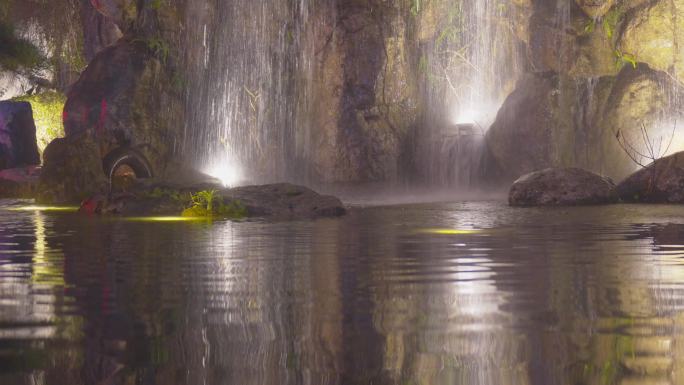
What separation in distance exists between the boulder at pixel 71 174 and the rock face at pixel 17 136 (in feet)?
28.7

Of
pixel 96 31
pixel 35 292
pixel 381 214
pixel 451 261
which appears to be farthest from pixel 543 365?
pixel 96 31

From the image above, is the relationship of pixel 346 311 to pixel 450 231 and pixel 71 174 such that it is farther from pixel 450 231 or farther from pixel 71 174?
pixel 71 174

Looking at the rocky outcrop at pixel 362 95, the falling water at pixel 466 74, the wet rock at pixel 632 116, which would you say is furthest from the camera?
the falling water at pixel 466 74

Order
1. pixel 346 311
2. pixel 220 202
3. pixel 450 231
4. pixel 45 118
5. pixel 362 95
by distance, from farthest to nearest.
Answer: pixel 45 118
pixel 362 95
pixel 220 202
pixel 450 231
pixel 346 311

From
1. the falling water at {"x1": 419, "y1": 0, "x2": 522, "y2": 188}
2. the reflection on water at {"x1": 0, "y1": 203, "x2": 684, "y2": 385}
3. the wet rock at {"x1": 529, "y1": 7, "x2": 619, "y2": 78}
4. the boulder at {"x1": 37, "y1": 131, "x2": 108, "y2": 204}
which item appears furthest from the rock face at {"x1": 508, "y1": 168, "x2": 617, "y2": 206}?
the boulder at {"x1": 37, "y1": 131, "x2": 108, "y2": 204}

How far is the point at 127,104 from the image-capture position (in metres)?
22.2

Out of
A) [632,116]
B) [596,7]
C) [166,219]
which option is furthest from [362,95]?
[166,219]

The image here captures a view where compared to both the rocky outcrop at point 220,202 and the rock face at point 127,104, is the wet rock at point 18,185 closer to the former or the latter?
the rock face at point 127,104

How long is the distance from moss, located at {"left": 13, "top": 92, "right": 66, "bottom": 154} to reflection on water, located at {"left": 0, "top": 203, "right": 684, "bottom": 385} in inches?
929

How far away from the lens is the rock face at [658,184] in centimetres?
1586

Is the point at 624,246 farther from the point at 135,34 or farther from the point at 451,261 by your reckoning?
the point at 135,34

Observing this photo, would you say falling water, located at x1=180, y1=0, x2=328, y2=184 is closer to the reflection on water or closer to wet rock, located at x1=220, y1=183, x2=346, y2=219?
wet rock, located at x1=220, y1=183, x2=346, y2=219

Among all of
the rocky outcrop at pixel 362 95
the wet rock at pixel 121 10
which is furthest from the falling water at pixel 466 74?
the wet rock at pixel 121 10

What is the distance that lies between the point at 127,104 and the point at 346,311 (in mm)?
18871
